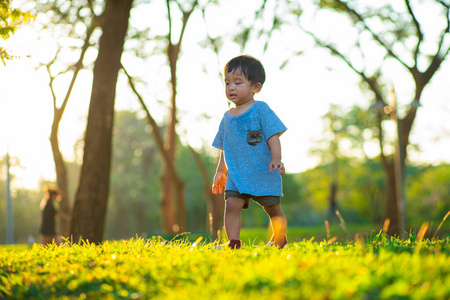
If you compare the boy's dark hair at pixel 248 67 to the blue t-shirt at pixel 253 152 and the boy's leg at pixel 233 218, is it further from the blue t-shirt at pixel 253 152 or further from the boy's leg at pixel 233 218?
the boy's leg at pixel 233 218

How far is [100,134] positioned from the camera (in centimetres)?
874

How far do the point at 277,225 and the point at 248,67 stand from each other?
1461 mm

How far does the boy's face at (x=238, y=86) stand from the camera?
493cm

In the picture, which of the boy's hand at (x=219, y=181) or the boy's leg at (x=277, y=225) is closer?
the boy's leg at (x=277, y=225)

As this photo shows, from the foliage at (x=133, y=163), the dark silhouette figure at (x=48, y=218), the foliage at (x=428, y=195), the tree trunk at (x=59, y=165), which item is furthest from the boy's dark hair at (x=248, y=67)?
the foliage at (x=428, y=195)

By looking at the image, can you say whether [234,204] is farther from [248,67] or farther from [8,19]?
[8,19]

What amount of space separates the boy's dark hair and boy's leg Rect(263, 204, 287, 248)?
3.90ft

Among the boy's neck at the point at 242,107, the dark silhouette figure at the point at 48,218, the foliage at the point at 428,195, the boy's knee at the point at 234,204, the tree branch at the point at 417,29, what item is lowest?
the foliage at the point at 428,195

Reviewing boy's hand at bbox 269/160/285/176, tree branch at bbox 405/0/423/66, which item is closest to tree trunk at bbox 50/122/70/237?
tree branch at bbox 405/0/423/66

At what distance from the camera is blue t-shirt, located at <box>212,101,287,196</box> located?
486 centimetres

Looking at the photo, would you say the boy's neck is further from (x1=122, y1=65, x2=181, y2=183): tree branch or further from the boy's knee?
(x1=122, y1=65, x2=181, y2=183): tree branch

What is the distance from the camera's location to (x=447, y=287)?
2.29 meters

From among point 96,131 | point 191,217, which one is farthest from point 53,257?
point 191,217

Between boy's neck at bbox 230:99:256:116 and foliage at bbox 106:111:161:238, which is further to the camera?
foliage at bbox 106:111:161:238
